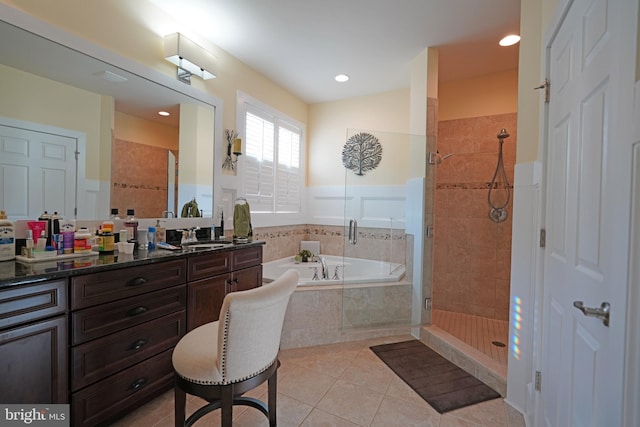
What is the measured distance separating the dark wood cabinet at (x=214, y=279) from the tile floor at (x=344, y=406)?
54 centimetres

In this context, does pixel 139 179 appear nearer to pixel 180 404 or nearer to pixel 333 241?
pixel 180 404

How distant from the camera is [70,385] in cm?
135

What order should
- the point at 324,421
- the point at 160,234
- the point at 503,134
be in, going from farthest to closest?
1. the point at 503,134
2. the point at 160,234
3. the point at 324,421

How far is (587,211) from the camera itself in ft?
3.54

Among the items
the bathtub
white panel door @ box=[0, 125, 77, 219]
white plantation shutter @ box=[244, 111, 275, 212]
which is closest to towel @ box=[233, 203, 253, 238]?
the bathtub

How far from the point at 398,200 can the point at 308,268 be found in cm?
141

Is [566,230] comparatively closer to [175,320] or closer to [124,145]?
[175,320]

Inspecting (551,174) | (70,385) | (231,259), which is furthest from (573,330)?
(70,385)

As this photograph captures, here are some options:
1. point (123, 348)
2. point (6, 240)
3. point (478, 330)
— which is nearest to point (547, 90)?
point (478, 330)

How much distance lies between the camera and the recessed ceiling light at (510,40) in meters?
2.62

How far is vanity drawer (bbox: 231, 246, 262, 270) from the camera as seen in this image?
2305mm

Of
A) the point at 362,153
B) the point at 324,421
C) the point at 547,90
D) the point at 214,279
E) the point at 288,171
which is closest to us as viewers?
the point at 547,90

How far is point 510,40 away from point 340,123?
6.91 ft

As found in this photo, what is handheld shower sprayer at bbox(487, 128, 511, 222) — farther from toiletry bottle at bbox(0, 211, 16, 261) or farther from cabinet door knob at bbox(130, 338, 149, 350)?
toiletry bottle at bbox(0, 211, 16, 261)
